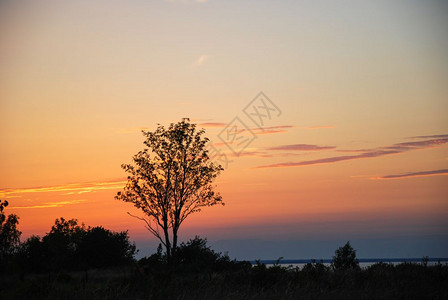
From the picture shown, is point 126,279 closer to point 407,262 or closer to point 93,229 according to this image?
point 407,262

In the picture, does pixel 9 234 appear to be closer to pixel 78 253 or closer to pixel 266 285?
pixel 78 253

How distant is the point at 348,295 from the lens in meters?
17.3

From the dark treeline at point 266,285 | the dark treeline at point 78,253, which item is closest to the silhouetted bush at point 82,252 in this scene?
Answer: the dark treeline at point 78,253

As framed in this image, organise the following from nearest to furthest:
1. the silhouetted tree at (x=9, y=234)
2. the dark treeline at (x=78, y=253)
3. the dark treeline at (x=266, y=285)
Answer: the dark treeline at (x=266, y=285) < the dark treeline at (x=78, y=253) < the silhouetted tree at (x=9, y=234)

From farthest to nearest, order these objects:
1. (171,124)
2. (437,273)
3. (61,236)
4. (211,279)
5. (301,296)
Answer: (61,236)
(171,124)
(437,273)
(211,279)
(301,296)

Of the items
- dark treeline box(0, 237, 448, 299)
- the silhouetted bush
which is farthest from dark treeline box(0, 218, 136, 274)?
dark treeline box(0, 237, 448, 299)

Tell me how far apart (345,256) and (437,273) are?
123 ft

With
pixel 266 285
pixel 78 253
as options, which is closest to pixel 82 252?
pixel 78 253

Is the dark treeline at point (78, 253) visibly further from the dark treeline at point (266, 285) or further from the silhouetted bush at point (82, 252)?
the dark treeline at point (266, 285)

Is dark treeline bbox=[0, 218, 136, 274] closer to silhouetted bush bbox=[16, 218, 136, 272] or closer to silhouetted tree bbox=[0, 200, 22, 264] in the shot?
silhouetted bush bbox=[16, 218, 136, 272]

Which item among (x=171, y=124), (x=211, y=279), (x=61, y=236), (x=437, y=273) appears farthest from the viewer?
(x=61, y=236)


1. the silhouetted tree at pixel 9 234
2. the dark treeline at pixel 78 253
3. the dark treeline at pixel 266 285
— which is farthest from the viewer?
the silhouetted tree at pixel 9 234

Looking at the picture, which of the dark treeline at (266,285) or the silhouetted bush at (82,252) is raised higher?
the silhouetted bush at (82,252)

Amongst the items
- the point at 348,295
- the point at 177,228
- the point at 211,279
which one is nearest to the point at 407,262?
the point at 348,295
